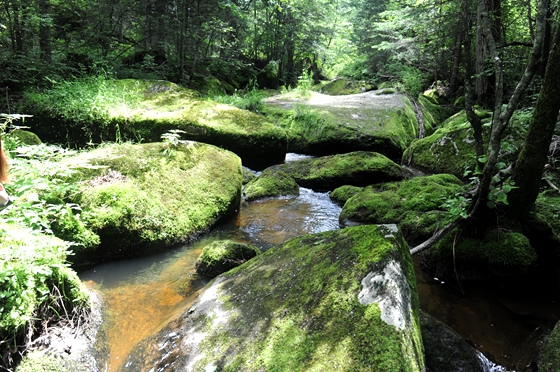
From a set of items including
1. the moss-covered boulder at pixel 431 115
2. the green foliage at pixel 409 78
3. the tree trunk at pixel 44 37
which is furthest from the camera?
the green foliage at pixel 409 78

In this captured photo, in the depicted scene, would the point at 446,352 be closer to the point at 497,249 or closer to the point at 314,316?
the point at 314,316

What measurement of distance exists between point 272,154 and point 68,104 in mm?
4775

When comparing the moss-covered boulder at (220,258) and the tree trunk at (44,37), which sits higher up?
the tree trunk at (44,37)

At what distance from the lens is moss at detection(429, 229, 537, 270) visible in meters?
3.99

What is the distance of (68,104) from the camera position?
7707 mm

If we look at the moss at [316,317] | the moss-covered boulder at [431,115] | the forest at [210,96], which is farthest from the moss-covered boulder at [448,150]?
the moss at [316,317]

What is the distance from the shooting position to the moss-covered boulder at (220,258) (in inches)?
167

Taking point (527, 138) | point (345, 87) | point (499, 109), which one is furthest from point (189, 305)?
point (345, 87)

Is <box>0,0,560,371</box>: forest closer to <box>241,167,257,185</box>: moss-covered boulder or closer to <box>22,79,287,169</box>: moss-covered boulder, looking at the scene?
<box>22,79,287,169</box>: moss-covered boulder

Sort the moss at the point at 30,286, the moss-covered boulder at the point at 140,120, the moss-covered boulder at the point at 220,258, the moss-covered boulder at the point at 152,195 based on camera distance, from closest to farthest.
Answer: the moss at the point at 30,286 → the moss-covered boulder at the point at 220,258 → the moss-covered boulder at the point at 152,195 → the moss-covered boulder at the point at 140,120

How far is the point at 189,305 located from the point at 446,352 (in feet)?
7.73

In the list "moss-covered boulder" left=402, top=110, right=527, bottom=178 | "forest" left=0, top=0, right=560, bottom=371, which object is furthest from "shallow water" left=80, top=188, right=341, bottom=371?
"moss-covered boulder" left=402, top=110, right=527, bottom=178

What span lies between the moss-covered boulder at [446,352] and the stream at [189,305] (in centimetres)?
25

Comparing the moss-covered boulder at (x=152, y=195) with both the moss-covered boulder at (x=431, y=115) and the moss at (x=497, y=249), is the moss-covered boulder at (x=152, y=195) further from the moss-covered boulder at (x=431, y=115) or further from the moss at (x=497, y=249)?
the moss-covered boulder at (x=431, y=115)
